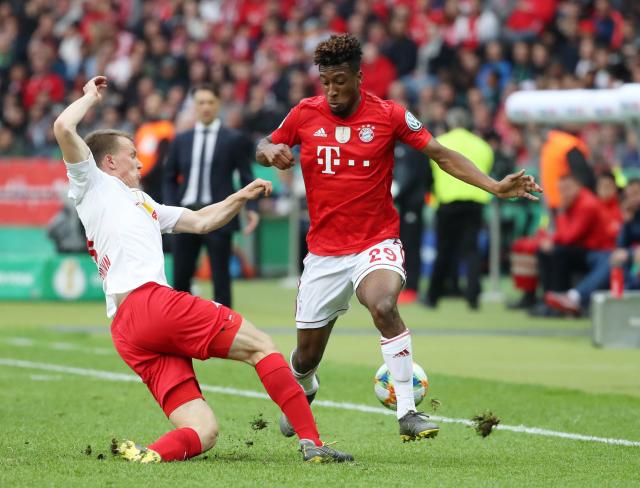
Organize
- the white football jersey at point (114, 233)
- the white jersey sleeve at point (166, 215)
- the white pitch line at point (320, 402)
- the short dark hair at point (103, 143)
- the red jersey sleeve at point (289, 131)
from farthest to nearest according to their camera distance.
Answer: the white pitch line at point (320, 402) → the red jersey sleeve at point (289, 131) → the white jersey sleeve at point (166, 215) → the short dark hair at point (103, 143) → the white football jersey at point (114, 233)

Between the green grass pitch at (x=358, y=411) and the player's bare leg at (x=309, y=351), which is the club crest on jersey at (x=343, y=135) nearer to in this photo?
the player's bare leg at (x=309, y=351)

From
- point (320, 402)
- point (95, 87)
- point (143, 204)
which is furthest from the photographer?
point (320, 402)

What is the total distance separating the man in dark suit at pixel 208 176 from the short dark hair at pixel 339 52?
527 cm

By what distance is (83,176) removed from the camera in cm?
743

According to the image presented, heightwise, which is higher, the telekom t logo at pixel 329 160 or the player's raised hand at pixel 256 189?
the telekom t logo at pixel 329 160

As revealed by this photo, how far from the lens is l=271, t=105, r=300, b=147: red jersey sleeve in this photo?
339 inches

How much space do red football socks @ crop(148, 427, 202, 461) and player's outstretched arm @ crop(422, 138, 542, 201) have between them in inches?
88.4

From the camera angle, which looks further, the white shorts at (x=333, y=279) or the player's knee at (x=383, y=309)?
the white shorts at (x=333, y=279)

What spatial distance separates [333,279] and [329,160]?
710 millimetres

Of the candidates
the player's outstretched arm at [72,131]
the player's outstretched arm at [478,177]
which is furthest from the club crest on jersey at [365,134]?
the player's outstretched arm at [72,131]

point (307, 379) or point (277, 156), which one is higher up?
point (277, 156)

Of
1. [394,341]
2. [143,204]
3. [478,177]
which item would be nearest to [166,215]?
[143,204]

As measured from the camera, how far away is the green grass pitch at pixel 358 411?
711 cm

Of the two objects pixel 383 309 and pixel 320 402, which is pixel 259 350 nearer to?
pixel 383 309
